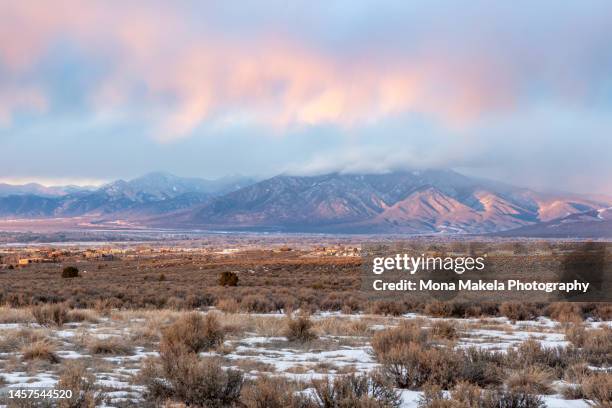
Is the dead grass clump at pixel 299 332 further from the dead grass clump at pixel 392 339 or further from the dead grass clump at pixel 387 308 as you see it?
the dead grass clump at pixel 387 308

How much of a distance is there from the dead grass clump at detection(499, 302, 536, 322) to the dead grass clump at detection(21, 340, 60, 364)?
45.1 ft

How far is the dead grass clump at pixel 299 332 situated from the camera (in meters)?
14.2

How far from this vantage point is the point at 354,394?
7312 millimetres

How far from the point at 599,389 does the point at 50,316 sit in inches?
542

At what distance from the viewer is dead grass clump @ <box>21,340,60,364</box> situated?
36.2ft

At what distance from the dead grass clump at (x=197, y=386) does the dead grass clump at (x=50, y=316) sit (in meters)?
8.83

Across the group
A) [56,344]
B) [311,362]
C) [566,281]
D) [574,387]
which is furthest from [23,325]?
[566,281]

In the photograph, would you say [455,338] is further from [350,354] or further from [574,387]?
[574,387]

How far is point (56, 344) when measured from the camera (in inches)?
494

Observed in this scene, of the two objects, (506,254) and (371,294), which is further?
(506,254)

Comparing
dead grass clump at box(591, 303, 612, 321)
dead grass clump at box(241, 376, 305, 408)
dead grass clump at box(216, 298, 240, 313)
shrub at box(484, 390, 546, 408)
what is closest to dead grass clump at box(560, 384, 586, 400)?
shrub at box(484, 390, 546, 408)

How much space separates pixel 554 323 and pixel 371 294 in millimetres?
9277

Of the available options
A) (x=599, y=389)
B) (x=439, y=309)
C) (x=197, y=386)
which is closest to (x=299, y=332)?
(x=197, y=386)

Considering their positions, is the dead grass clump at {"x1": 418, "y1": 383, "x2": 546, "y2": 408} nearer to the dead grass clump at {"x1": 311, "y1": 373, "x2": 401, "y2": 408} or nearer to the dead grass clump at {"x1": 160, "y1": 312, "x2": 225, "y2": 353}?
the dead grass clump at {"x1": 311, "y1": 373, "x2": 401, "y2": 408}
